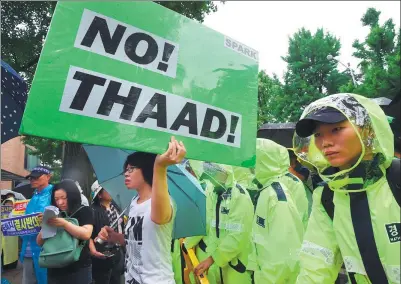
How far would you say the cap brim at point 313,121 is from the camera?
1.98 m

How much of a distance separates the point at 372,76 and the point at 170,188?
516 inches

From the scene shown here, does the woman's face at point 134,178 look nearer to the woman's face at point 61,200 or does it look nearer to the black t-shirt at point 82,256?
the black t-shirt at point 82,256

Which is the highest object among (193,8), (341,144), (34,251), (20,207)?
(193,8)

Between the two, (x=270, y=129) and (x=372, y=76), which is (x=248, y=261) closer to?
(x=270, y=129)

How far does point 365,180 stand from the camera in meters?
2.02

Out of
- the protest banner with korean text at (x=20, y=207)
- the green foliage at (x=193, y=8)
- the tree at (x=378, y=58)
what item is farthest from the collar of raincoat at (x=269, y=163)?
the tree at (x=378, y=58)

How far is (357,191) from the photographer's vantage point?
1994mm

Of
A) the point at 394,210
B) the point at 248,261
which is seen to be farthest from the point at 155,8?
the point at 248,261

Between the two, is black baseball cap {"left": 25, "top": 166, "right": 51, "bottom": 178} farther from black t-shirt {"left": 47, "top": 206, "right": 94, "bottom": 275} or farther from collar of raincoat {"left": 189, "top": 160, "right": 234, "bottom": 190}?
collar of raincoat {"left": 189, "top": 160, "right": 234, "bottom": 190}

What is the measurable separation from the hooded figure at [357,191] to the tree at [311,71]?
55.1ft

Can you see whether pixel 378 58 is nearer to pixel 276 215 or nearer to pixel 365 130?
pixel 276 215

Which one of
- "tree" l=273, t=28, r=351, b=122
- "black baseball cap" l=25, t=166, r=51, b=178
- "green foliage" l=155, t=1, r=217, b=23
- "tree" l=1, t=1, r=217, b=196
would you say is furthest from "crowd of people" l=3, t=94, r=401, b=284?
"tree" l=273, t=28, r=351, b=122

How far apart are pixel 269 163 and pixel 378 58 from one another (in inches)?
547

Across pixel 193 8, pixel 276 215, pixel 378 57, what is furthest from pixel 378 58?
pixel 276 215
